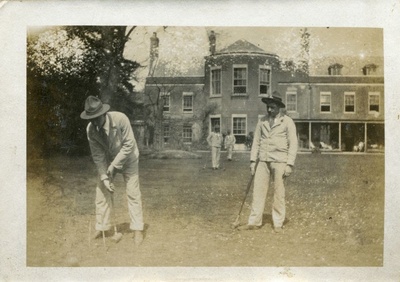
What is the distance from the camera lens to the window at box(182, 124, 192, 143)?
425 cm

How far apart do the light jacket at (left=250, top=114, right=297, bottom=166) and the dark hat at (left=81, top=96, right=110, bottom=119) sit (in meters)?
1.55

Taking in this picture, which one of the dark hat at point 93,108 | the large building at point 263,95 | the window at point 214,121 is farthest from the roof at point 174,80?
the dark hat at point 93,108

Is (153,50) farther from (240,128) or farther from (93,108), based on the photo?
(240,128)

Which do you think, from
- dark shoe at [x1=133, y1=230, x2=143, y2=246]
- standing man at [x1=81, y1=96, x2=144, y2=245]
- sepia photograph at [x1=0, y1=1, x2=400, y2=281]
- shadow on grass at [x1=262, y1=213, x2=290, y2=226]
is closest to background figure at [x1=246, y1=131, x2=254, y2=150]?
sepia photograph at [x1=0, y1=1, x2=400, y2=281]

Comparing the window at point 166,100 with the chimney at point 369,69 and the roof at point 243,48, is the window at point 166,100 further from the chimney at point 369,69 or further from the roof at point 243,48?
the chimney at point 369,69

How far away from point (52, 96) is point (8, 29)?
0.75 m

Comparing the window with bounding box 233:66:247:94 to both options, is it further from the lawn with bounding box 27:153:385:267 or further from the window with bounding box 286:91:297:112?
the lawn with bounding box 27:153:385:267

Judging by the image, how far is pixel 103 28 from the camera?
13.6 ft

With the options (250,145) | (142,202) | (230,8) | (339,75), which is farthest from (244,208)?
(230,8)

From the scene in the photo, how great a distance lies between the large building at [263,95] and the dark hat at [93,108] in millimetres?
488

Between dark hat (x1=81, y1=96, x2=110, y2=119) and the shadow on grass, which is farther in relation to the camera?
the shadow on grass

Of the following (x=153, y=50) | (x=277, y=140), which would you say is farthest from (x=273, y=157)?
(x=153, y=50)

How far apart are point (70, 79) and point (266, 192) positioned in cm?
229

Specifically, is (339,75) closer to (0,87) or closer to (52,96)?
(52,96)
